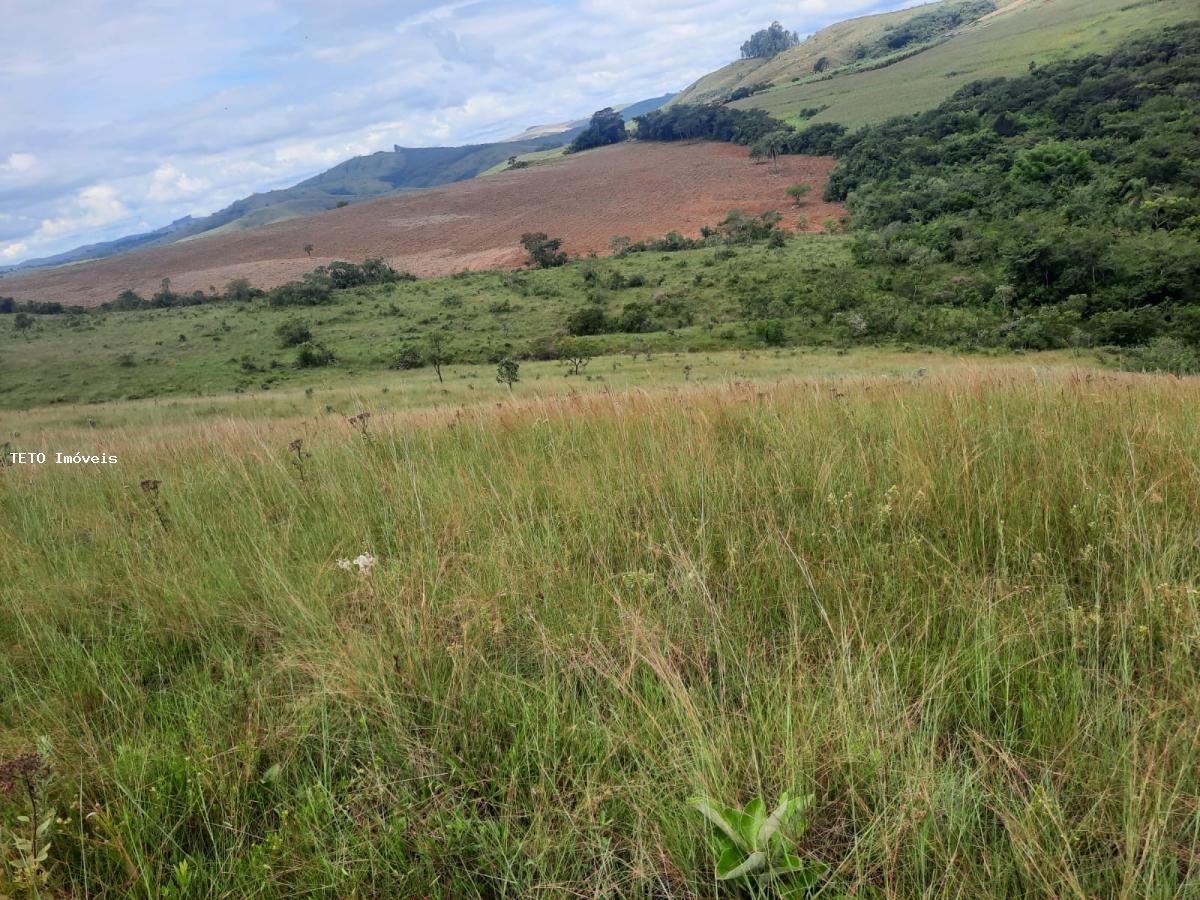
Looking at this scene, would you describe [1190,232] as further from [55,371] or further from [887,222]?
[55,371]

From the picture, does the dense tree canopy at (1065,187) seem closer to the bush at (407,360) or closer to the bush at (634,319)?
the bush at (634,319)

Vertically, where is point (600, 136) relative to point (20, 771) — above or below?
above

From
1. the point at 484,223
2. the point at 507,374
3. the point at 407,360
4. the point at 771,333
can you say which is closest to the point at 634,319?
the point at 771,333

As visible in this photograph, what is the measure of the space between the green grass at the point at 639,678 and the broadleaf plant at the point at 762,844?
0.06 meters

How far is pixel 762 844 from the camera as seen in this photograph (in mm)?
1300

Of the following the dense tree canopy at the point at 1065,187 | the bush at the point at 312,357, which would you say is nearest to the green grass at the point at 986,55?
the dense tree canopy at the point at 1065,187

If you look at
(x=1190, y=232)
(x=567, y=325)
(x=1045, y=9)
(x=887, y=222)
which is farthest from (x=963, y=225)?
(x=1045, y=9)

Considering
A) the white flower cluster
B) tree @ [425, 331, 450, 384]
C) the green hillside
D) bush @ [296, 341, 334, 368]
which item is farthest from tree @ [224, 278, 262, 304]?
the green hillside

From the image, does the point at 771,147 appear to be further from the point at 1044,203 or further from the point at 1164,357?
the point at 1164,357

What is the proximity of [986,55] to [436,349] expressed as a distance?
82186 millimetres

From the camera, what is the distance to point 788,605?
2.12 m

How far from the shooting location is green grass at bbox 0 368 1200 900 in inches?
55.8

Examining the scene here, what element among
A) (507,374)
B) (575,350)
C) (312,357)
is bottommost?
(575,350)

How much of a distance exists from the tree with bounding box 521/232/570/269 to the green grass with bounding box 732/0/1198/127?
1572 inches
